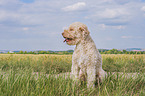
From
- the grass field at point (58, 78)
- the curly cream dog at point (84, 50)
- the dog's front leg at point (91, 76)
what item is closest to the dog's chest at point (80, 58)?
the curly cream dog at point (84, 50)

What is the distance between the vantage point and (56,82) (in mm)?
4184

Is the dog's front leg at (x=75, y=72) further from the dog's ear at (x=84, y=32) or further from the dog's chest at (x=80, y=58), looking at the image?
the dog's ear at (x=84, y=32)

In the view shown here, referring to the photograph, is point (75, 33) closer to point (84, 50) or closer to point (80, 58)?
point (84, 50)

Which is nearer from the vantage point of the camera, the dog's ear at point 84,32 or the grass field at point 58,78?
the grass field at point 58,78

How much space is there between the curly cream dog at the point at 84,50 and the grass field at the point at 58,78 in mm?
335

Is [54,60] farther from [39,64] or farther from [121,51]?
[121,51]

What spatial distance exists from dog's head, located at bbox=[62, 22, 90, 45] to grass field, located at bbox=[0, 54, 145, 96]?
934 millimetres

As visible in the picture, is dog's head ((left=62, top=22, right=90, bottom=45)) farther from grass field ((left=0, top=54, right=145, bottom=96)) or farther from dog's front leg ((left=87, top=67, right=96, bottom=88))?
grass field ((left=0, top=54, right=145, bottom=96))

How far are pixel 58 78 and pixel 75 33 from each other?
125 centimetres

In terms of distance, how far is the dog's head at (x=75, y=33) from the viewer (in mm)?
3979

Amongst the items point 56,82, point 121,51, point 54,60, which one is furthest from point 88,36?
point 121,51

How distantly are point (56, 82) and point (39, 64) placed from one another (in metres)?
4.00

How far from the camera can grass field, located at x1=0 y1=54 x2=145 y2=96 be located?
12.3ft

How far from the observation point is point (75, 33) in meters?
4.01
